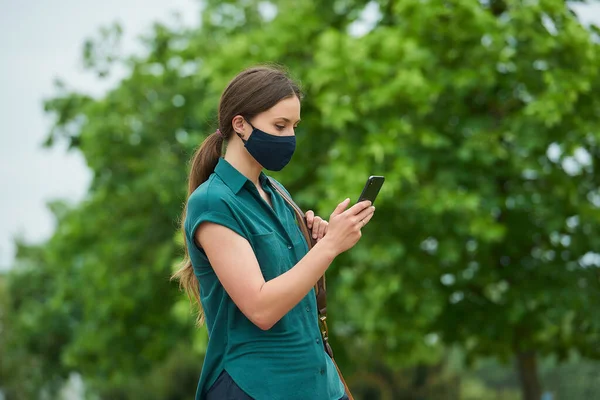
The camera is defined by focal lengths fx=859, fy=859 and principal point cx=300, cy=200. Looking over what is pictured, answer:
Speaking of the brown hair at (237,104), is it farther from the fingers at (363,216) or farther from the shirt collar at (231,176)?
the fingers at (363,216)

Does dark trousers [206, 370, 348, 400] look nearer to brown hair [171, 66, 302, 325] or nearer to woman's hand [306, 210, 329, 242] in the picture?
brown hair [171, 66, 302, 325]

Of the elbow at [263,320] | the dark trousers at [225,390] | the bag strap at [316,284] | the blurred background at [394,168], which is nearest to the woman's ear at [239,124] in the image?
the bag strap at [316,284]

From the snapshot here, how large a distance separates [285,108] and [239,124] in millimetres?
154

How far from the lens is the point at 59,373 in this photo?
26391 mm

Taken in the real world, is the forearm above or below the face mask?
below

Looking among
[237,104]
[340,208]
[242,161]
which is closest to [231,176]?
[242,161]

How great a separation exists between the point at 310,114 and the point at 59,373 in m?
17.5

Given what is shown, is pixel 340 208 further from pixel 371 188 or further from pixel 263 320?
pixel 263 320

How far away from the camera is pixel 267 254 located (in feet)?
7.98

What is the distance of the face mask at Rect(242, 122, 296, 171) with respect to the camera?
8.27 ft

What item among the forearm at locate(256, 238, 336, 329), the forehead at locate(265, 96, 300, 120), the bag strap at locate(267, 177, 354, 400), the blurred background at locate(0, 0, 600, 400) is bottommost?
the blurred background at locate(0, 0, 600, 400)

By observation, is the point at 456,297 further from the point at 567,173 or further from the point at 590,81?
the point at 590,81

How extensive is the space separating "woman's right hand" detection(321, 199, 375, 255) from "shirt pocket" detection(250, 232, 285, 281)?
21 cm

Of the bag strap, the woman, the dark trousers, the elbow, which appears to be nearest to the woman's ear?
the woman
